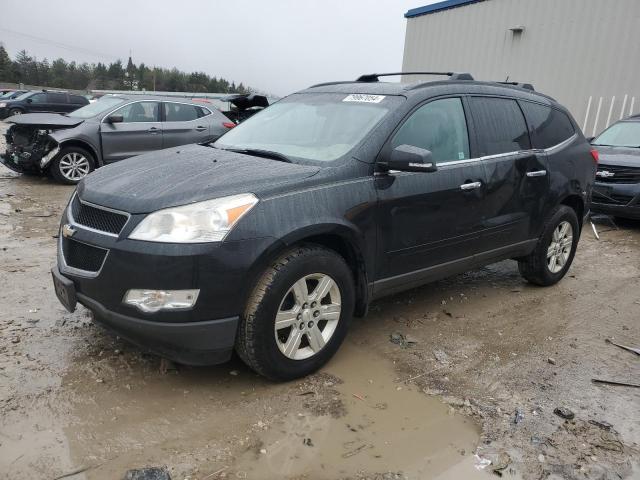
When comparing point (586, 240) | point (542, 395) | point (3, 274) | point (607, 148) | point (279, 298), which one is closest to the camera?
point (279, 298)

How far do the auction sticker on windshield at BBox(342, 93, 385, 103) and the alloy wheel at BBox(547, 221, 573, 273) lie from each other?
90.3 inches

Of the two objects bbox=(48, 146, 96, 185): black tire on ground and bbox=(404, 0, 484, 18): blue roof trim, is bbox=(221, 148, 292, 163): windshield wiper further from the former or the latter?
bbox=(404, 0, 484, 18): blue roof trim

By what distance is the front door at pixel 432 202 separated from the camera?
3418mm

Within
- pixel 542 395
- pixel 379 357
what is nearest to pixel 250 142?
pixel 379 357

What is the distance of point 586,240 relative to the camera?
7.22 metres

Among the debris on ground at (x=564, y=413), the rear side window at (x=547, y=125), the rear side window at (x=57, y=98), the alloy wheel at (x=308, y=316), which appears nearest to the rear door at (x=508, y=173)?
the rear side window at (x=547, y=125)

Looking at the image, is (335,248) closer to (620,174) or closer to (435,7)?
(620,174)

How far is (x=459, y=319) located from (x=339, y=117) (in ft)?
6.22

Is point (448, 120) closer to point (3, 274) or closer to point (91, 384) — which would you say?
point (91, 384)

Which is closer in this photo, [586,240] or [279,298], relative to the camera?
[279,298]

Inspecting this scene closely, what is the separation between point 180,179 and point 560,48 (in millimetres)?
13053

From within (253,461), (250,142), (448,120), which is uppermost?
(448,120)

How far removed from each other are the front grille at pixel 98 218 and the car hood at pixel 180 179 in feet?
0.15

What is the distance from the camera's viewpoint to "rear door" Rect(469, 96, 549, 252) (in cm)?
411
